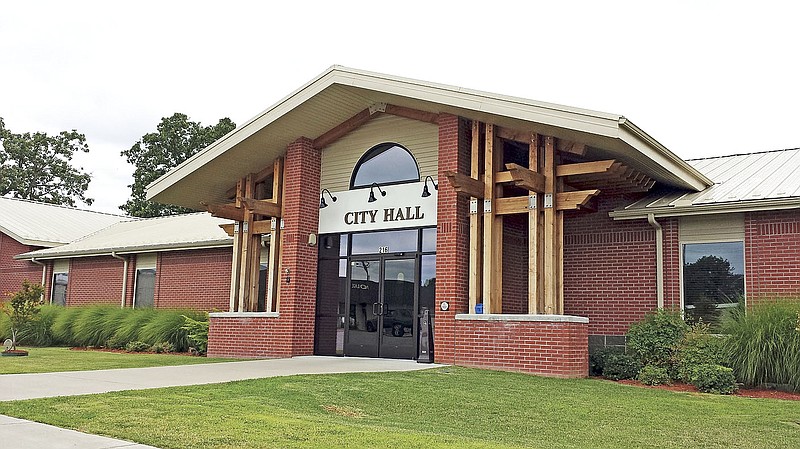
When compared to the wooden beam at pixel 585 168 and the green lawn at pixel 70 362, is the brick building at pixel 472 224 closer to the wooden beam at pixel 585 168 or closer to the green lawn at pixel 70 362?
the wooden beam at pixel 585 168

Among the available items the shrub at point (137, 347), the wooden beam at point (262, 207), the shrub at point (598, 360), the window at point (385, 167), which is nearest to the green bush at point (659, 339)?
the shrub at point (598, 360)

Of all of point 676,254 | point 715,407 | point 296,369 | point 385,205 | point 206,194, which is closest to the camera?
point 715,407

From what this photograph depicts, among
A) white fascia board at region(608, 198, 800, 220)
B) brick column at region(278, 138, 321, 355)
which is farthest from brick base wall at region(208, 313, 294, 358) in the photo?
white fascia board at region(608, 198, 800, 220)

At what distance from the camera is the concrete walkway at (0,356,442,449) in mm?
6131

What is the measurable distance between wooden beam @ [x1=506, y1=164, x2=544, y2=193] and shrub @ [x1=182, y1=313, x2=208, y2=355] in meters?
8.50

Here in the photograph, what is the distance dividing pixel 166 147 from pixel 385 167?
34.2 m

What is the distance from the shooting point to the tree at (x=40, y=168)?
50438 millimetres

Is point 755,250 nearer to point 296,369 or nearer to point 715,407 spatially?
point 715,407

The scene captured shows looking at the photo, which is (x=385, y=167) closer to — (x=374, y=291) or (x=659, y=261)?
(x=374, y=291)

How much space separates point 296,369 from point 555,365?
4106mm

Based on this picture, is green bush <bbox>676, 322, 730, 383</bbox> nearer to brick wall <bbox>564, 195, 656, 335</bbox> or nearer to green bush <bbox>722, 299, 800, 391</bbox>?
green bush <bbox>722, 299, 800, 391</bbox>

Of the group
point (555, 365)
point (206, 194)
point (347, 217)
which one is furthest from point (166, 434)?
point (206, 194)

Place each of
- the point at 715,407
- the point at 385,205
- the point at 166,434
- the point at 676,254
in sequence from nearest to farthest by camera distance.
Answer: the point at 166,434 < the point at 715,407 < the point at 676,254 < the point at 385,205

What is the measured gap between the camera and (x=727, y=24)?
16000mm
